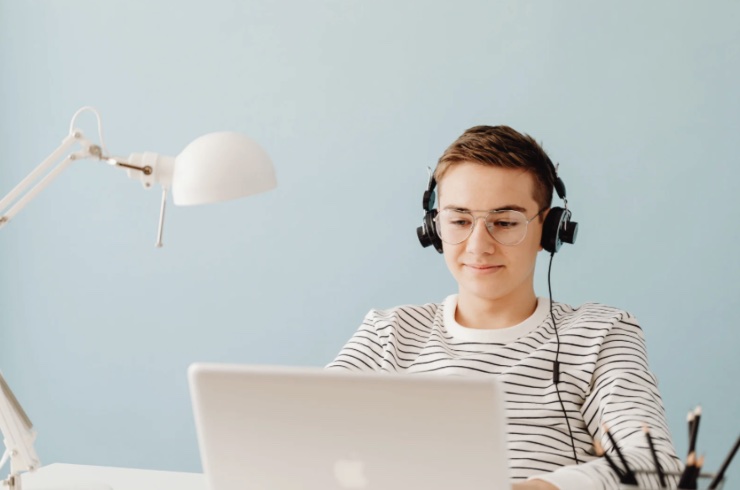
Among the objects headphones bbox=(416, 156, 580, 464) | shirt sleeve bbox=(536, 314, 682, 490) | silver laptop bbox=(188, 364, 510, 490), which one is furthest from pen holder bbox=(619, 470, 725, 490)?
headphones bbox=(416, 156, 580, 464)

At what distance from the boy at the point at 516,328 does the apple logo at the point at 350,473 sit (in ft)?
2.13

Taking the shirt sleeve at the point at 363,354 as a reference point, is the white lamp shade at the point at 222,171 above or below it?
above

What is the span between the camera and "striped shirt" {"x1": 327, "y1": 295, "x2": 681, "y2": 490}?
1618 mm

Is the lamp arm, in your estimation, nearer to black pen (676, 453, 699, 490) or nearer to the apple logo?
the apple logo

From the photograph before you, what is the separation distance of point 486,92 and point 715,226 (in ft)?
2.07

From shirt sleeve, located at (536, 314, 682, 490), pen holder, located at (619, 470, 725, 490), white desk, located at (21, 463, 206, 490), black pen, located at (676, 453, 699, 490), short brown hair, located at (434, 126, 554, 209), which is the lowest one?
white desk, located at (21, 463, 206, 490)

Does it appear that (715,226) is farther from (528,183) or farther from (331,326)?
(331,326)

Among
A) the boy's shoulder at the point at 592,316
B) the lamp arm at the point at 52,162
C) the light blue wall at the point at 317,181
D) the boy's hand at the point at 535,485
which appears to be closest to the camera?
the boy's hand at the point at 535,485

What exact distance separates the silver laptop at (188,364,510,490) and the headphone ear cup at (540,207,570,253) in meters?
0.87

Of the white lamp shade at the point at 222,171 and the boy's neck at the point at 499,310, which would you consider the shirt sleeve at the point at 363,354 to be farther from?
the white lamp shade at the point at 222,171

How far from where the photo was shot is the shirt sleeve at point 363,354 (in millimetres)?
1896

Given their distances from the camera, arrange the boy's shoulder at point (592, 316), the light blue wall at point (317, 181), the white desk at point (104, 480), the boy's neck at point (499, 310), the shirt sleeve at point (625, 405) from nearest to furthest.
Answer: the shirt sleeve at point (625, 405)
the white desk at point (104, 480)
the boy's shoulder at point (592, 316)
the boy's neck at point (499, 310)
the light blue wall at point (317, 181)

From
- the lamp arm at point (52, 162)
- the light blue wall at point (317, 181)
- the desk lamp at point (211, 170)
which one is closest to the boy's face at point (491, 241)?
the desk lamp at point (211, 170)

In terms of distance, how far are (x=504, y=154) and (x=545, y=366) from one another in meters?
0.39
